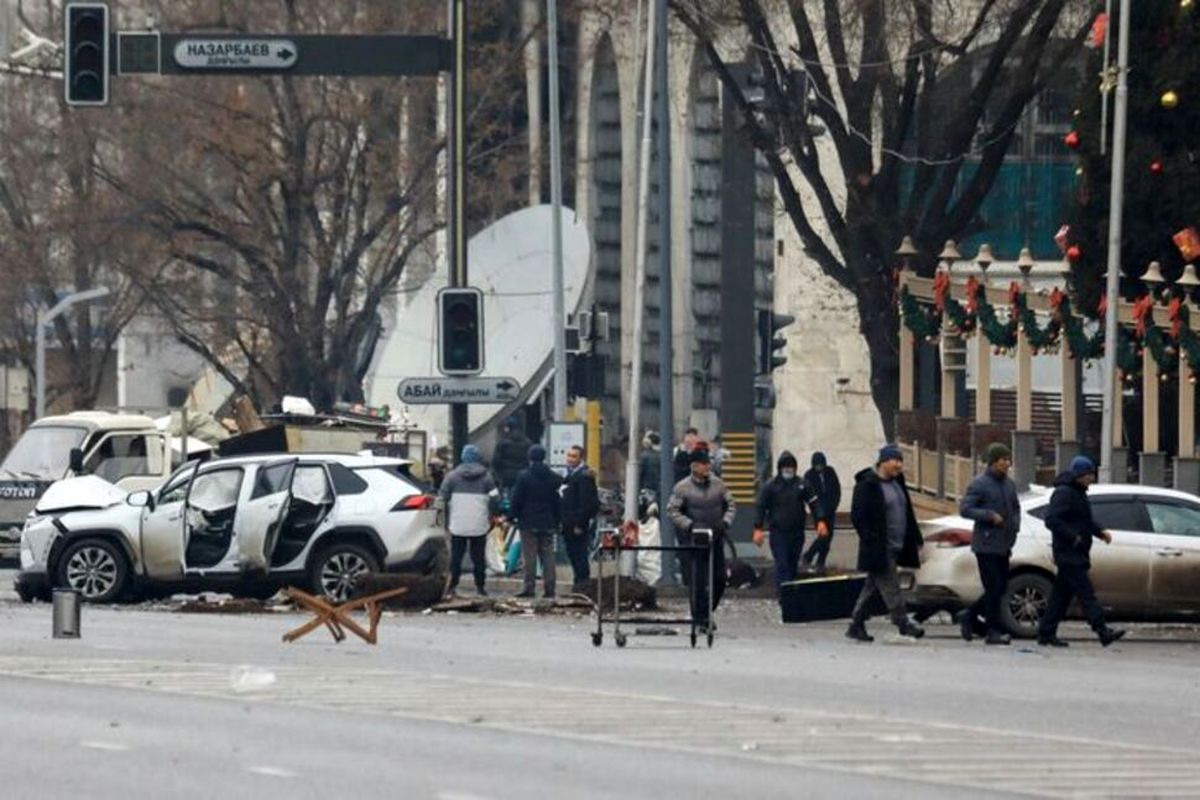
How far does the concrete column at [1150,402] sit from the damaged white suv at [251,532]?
9.30 m

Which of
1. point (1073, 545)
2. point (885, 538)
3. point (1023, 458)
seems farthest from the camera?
point (1023, 458)

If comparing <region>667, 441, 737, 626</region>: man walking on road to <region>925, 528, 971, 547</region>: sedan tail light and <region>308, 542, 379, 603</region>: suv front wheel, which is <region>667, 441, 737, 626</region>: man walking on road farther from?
<region>308, 542, 379, 603</region>: suv front wheel

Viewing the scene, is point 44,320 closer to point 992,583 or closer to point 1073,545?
point 992,583

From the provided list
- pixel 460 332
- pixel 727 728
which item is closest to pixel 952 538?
pixel 460 332

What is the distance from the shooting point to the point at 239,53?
32.9 metres

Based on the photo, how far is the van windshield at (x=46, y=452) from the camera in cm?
4512

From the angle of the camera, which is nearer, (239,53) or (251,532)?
(251,532)

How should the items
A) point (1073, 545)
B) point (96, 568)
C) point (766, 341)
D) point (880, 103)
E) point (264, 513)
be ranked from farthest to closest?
point (766, 341), point (880, 103), point (96, 568), point (264, 513), point (1073, 545)

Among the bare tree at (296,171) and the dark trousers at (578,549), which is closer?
the dark trousers at (578,549)

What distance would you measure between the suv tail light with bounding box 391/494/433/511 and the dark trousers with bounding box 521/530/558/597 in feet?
7.60

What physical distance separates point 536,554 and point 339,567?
3.57 m

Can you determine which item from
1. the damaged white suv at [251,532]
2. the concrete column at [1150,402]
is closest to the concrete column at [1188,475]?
the concrete column at [1150,402]

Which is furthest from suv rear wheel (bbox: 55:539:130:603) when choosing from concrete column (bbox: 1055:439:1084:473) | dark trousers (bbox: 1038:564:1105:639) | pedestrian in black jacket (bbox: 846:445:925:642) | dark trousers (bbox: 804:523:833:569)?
concrete column (bbox: 1055:439:1084:473)

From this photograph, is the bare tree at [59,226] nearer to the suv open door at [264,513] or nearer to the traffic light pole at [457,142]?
the traffic light pole at [457,142]
